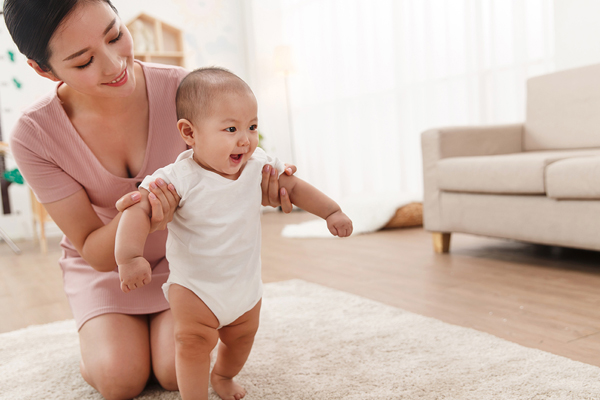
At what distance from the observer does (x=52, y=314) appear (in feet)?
6.29

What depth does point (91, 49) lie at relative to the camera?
3.26 ft

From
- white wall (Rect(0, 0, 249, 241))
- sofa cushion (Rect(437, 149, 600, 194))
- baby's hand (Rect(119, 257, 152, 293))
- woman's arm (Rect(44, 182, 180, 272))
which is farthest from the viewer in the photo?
white wall (Rect(0, 0, 249, 241))

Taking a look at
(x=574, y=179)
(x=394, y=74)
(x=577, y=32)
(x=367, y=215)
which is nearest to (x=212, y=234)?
(x=574, y=179)

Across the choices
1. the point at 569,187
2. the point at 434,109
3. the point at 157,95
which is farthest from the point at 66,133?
the point at 434,109

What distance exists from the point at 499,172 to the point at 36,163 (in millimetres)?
1670

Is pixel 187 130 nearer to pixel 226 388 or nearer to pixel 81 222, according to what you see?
pixel 81 222

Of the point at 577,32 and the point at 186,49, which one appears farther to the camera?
the point at 186,49

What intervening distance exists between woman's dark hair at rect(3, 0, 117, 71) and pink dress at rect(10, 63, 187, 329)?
216 millimetres

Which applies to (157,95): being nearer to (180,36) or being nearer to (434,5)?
(434,5)

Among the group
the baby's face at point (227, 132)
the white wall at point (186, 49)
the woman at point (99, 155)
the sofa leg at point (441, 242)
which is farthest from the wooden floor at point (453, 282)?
the white wall at point (186, 49)

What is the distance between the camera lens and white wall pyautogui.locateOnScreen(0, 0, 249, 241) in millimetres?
4473

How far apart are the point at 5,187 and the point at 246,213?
13.9 ft

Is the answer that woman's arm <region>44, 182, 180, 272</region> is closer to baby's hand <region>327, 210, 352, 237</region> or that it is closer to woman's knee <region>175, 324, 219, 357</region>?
woman's knee <region>175, 324, 219, 357</region>

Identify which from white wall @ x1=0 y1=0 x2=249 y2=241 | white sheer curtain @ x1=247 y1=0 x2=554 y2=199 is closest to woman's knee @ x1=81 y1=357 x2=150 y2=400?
white sheer curtain @ x1=247 y1=0 x2=554 y2=199
